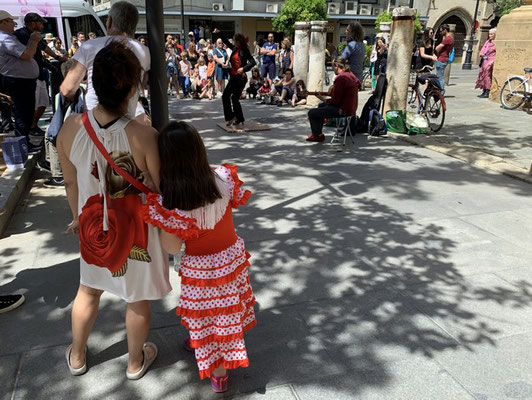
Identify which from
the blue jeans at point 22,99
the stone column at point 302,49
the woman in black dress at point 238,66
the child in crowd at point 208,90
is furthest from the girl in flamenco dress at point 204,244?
the child in crowd at point 208,90

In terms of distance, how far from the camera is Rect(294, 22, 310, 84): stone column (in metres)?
13.1

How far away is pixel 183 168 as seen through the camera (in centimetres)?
206

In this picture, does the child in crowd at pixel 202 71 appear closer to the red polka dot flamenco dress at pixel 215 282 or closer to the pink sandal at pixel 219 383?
the red polka dot flamenco dress at pixel 215 282

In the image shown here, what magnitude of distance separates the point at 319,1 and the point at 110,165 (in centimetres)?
3364

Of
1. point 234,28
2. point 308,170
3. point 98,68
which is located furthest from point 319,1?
point 98,68

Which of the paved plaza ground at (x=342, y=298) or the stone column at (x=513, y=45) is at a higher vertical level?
the stone column at (x=513, y=45)

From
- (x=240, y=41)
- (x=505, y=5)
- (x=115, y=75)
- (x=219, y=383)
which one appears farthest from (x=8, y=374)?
(x=505, y=5)

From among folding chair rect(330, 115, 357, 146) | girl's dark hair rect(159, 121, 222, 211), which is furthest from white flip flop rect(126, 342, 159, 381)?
folding chair rect(330, 115, 357, 146)

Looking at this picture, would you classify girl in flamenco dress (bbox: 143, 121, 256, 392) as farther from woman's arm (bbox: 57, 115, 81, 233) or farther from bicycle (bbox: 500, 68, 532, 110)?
bicycle (bbox: 500, 68, 532, 110)

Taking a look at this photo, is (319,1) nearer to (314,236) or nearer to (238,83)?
(238,83)

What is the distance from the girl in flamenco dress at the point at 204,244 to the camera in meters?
2.06

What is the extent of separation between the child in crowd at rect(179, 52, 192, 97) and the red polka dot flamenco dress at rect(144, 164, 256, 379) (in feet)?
41.8

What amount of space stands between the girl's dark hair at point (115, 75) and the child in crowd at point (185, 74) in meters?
12.8

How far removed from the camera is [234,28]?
125 ft
